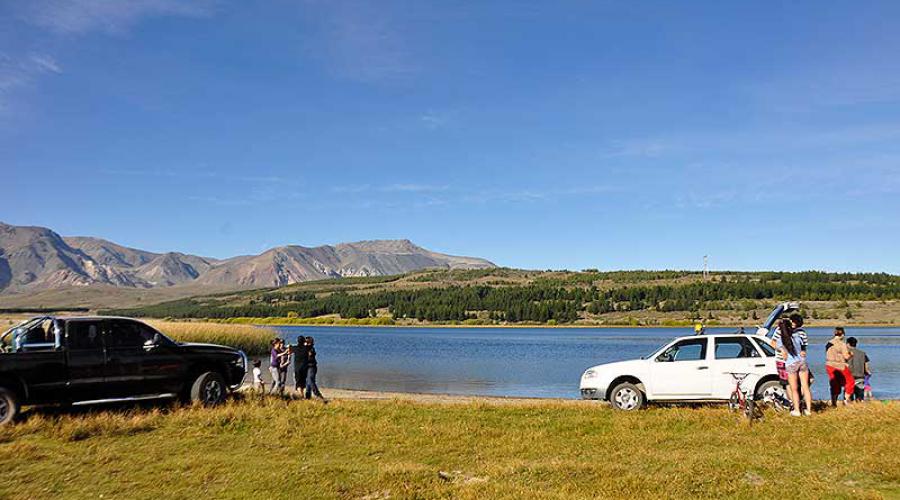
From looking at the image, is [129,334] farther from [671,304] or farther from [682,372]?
[671,304]

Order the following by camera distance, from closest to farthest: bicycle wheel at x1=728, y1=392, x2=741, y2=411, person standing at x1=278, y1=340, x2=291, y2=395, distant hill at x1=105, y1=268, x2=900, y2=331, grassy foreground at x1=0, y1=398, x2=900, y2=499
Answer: grassy foreground at x1=0, y1=398, x2=900, y2=499, bicycle wheel at x1=728, y1=392, x2=741, y2=411, person standing at x1=278, y1=340, x2=291, y2=395, distant hill at x1=105, y1=268, x2=900, y2=331

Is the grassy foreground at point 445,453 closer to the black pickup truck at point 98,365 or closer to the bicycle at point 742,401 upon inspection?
the bicycle at point 742,401

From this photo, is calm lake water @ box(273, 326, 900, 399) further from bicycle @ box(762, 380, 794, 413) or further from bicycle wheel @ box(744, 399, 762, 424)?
bicycle wheel @ box(744, 399, 762, 424)

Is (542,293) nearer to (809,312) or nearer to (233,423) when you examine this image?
(809,312)

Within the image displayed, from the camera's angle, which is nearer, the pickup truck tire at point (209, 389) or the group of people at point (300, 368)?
the pickup truck tire at point (209, 389)

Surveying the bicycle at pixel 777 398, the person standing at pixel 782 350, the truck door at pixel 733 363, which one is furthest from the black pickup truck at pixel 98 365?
the person standing at pixel 782 350

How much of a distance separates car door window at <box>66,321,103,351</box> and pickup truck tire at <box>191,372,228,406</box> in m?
2.52

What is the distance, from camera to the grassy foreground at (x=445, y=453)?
989cm

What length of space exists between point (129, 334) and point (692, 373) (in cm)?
Result: 1364

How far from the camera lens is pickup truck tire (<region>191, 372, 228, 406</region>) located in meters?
17.3

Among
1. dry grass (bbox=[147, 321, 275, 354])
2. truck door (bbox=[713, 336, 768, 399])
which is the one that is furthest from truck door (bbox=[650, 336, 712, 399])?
dry grass (bbox=[147, 321, 275, 354])

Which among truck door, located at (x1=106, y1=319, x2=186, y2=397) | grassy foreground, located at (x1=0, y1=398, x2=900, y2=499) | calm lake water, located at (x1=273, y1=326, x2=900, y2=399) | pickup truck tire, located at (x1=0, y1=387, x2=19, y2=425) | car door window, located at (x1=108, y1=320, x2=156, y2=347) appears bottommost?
calm lake water, located at (x1=273, y1=326, x2=900, y2=399)

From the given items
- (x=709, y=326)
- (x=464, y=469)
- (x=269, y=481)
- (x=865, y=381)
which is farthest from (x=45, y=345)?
(x=709, y=326)

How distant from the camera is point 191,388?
1748cm
